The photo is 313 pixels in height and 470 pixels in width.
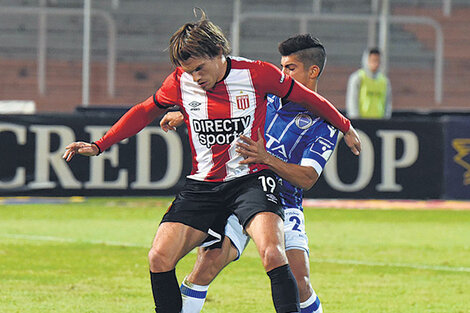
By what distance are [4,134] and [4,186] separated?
669 millimetres

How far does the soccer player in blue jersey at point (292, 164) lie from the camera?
192 inches

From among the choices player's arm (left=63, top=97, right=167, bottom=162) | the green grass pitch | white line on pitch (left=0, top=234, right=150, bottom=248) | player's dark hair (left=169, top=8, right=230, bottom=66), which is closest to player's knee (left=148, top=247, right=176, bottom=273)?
player's arm (left=63, top=97, right=167, bottom=162)

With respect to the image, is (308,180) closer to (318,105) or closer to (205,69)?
(318,105)

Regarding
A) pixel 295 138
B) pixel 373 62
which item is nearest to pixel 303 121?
pixel 295 138

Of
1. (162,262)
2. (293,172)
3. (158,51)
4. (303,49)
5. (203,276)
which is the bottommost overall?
(203,276)

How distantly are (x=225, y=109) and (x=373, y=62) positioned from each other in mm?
10346

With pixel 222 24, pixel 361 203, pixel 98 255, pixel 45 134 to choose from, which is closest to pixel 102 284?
pixel 98 255

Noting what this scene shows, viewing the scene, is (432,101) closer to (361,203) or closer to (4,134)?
(361,203)

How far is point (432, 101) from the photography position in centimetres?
2100

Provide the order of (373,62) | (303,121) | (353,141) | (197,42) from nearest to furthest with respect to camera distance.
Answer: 1. (197,42)
2. (353,141)
3. (303,121)
4. (373,62)

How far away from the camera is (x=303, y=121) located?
509 centimetres

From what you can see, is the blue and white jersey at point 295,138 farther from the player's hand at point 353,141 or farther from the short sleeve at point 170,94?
the short sleeve at point 170,94

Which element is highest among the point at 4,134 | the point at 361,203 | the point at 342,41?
the point at 342,41

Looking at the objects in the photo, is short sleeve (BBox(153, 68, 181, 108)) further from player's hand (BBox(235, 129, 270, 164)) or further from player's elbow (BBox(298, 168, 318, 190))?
player's elbow (BBox(298, 168, 318, 190))
